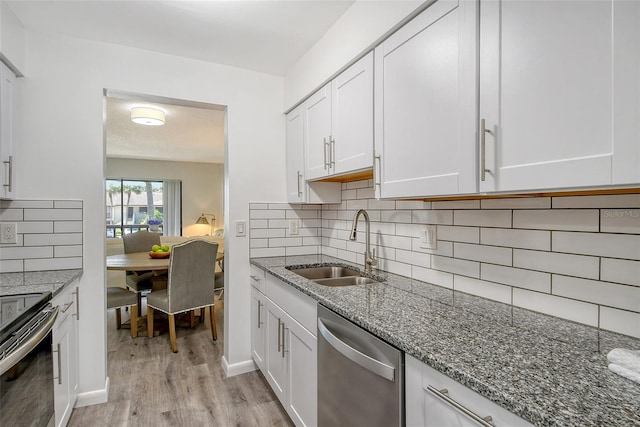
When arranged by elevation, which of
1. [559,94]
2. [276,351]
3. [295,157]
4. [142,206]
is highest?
[295,157]

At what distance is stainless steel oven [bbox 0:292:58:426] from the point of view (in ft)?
3.66

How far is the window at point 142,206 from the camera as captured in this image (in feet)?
22.2

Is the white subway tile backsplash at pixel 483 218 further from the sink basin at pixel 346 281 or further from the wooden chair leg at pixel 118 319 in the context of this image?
the wooden chair leg at pixel 118 319

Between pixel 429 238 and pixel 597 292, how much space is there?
0.72 metres

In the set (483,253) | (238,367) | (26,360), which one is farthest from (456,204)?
(238,367)

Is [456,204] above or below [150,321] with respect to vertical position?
above

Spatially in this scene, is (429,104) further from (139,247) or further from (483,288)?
(139,247)

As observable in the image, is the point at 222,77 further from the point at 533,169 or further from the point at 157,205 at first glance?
the point at 157,205

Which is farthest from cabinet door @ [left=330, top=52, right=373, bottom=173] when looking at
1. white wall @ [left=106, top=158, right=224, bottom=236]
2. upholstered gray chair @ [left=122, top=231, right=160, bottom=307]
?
white wall @ [left=106, top=158, right=224, bottom=236]

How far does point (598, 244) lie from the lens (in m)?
1.01

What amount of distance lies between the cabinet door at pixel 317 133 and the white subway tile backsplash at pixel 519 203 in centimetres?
91

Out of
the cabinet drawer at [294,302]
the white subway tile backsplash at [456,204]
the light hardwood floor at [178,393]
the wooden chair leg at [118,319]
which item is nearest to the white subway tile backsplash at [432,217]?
the white subway tile backsplash at [456,204]

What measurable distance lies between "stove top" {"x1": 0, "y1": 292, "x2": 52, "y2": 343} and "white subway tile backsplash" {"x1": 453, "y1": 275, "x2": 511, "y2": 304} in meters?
1.73

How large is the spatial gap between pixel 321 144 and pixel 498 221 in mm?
1135
